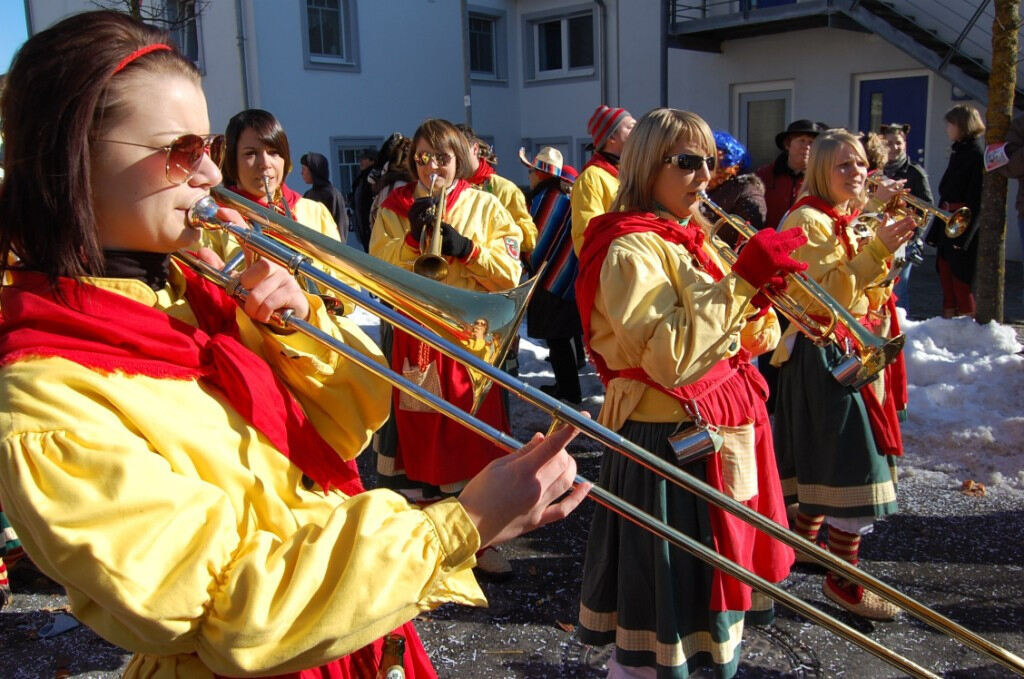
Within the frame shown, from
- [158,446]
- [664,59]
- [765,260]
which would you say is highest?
[664,59]

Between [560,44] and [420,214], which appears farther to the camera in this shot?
[560,44]

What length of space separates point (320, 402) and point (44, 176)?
0.61m

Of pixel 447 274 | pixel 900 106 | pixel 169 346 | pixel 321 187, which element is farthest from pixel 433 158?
pixel 900 106

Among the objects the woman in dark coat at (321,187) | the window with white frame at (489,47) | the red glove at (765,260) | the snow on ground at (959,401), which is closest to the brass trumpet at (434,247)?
the red glove at (765,260)

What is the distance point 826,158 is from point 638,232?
164cm

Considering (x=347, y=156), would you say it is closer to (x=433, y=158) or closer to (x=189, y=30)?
(x=189, y=30)

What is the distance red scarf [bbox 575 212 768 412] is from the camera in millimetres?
2598

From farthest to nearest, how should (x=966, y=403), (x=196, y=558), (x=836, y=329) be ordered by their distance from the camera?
1. (x=966, y=403)
2. (x=836, y=329)
3. (x=196, y=558)

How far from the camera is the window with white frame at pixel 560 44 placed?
16.6m

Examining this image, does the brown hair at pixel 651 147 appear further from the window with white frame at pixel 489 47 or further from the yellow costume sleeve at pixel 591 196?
the window with white frame at pixel 489 47

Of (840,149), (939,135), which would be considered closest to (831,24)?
(939,135)

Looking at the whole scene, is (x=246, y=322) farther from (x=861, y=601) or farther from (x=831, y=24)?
(x=831, y=24)

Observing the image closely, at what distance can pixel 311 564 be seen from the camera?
111 centimetres

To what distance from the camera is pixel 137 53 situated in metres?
1.24
